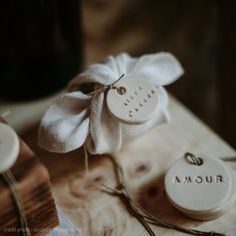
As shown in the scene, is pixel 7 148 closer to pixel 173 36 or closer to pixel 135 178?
pixel 135 178

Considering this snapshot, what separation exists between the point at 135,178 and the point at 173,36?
2.02ft

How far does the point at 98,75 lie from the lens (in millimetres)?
552

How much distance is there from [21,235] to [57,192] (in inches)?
3.9

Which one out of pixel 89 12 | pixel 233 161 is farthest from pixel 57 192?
pixel 89 12

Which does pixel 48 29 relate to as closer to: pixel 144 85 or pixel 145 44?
pixel 144 85

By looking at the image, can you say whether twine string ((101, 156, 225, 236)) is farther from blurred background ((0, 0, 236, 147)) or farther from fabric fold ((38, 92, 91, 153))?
blurred background ((0, 0, 236, 147))

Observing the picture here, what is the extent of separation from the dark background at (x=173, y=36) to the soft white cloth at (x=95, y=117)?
0.45 m

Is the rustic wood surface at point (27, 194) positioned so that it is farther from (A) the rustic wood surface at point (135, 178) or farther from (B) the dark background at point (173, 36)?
(B) the dark background at point (173, 36)

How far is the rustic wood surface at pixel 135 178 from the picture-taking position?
53cm

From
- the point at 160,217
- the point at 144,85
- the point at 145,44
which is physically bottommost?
the point at 145,44

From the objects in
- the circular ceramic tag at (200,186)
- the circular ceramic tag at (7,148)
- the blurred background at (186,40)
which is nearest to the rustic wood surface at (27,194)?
the circular ceramic tag at (7,148)

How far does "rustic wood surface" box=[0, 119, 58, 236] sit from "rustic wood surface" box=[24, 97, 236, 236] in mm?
72

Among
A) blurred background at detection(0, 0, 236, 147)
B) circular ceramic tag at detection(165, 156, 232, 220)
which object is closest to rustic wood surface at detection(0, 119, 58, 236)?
circular ceramic tag at detection(165, 156, 232, 220)

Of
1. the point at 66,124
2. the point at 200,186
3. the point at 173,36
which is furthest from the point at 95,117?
the point at 173,36
